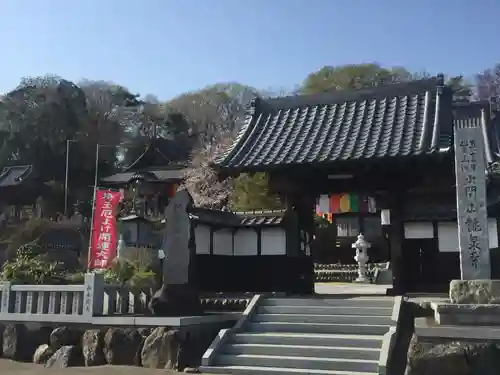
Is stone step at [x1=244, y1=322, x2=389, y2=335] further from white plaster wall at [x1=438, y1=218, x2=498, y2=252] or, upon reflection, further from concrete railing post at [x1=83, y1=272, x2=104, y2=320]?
white plaster wall at [x1=438, y1=218, x2=498, y2=252]

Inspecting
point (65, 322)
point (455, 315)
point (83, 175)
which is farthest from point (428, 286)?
point (83, 175)

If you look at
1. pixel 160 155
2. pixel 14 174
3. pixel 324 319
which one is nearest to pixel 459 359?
pixel 324 319

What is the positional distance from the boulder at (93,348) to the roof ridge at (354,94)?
9.08 meters

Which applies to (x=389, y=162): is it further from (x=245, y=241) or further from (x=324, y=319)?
(x=245, y=241)

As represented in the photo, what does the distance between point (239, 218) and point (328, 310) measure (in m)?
5.54

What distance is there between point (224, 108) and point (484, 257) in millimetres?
52876

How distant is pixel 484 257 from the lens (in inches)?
357

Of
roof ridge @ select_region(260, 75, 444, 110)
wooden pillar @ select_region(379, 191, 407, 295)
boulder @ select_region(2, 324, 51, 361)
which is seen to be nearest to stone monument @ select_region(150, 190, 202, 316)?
boulder @ select_region(2, 324, 51, 361)

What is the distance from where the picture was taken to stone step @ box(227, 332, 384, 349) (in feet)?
32.8

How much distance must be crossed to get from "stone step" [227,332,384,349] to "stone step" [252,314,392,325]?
56cm

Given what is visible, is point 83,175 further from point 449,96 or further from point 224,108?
point 449,96

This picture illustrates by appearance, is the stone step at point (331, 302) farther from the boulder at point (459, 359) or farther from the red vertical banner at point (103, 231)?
the red vertical banner at point (103, 231)

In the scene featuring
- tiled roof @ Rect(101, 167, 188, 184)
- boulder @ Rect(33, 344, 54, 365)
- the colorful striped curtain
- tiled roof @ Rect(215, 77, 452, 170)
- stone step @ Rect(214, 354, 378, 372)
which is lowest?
boulder @ Rect(33, 344, 54, 365)

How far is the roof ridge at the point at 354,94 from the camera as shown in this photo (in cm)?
1512
